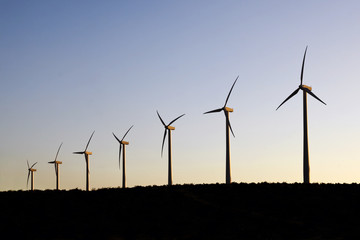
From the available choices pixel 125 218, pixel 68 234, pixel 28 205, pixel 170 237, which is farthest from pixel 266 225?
pixel 28 205

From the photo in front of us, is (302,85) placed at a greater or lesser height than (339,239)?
greater

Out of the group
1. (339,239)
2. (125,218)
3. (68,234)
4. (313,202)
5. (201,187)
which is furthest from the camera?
(201,187)

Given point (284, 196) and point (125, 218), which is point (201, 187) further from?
point (125, 218)

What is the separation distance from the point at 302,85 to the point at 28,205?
3968 centimetres

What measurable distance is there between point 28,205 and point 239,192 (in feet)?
78.9

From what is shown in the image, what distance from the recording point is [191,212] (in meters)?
58.2

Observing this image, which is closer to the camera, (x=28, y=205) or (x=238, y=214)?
(x=238, y=214)

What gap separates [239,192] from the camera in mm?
67688

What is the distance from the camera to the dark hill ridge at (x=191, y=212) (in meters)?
49.8

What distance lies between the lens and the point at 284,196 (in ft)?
210

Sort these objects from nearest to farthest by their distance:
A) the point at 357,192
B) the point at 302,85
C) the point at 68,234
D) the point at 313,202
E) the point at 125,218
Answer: the point at 68,234
the point at 125,218
the point at 313,202
the point at 357,192
the point at 302,85

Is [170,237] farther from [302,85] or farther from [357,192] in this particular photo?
[302,85]

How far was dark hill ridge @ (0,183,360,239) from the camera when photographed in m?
49.8

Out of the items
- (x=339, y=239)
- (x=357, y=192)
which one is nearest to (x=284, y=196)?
(x=357, y=192)
